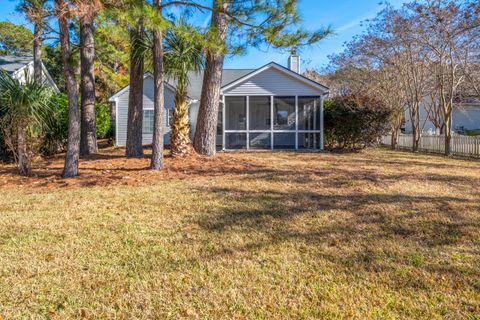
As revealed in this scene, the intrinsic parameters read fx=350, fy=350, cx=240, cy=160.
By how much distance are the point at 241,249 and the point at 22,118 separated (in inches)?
275

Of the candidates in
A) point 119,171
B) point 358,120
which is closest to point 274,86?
point 358,120

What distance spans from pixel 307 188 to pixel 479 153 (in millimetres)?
10771

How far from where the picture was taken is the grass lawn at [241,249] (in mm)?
2838

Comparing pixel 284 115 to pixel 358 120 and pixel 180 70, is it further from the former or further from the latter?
pixel 180 70

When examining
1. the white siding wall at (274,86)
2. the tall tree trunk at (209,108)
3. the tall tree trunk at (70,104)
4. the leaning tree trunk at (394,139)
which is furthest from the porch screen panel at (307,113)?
the tall tree trunk at (70,104)

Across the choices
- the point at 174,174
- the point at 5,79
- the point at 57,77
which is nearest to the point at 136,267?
the point at 174,174

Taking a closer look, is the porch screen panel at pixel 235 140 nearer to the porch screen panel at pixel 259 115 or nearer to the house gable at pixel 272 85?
the porch screen panel at pixel 259 115

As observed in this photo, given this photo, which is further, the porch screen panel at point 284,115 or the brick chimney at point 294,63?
the brick chimney at point 294,63

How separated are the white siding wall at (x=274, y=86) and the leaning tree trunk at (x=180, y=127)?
629cm

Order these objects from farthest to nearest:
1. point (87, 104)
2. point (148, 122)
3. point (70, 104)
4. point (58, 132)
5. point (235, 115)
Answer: point (148, 122) < point (235, 115) < point (58, 132) < point (87, 104) < point (70, 104)

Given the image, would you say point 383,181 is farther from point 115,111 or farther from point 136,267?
point 115,111

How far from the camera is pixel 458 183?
7.35 m

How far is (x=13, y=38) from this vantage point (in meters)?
28.0

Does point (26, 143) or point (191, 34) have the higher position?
point (191, 34)
